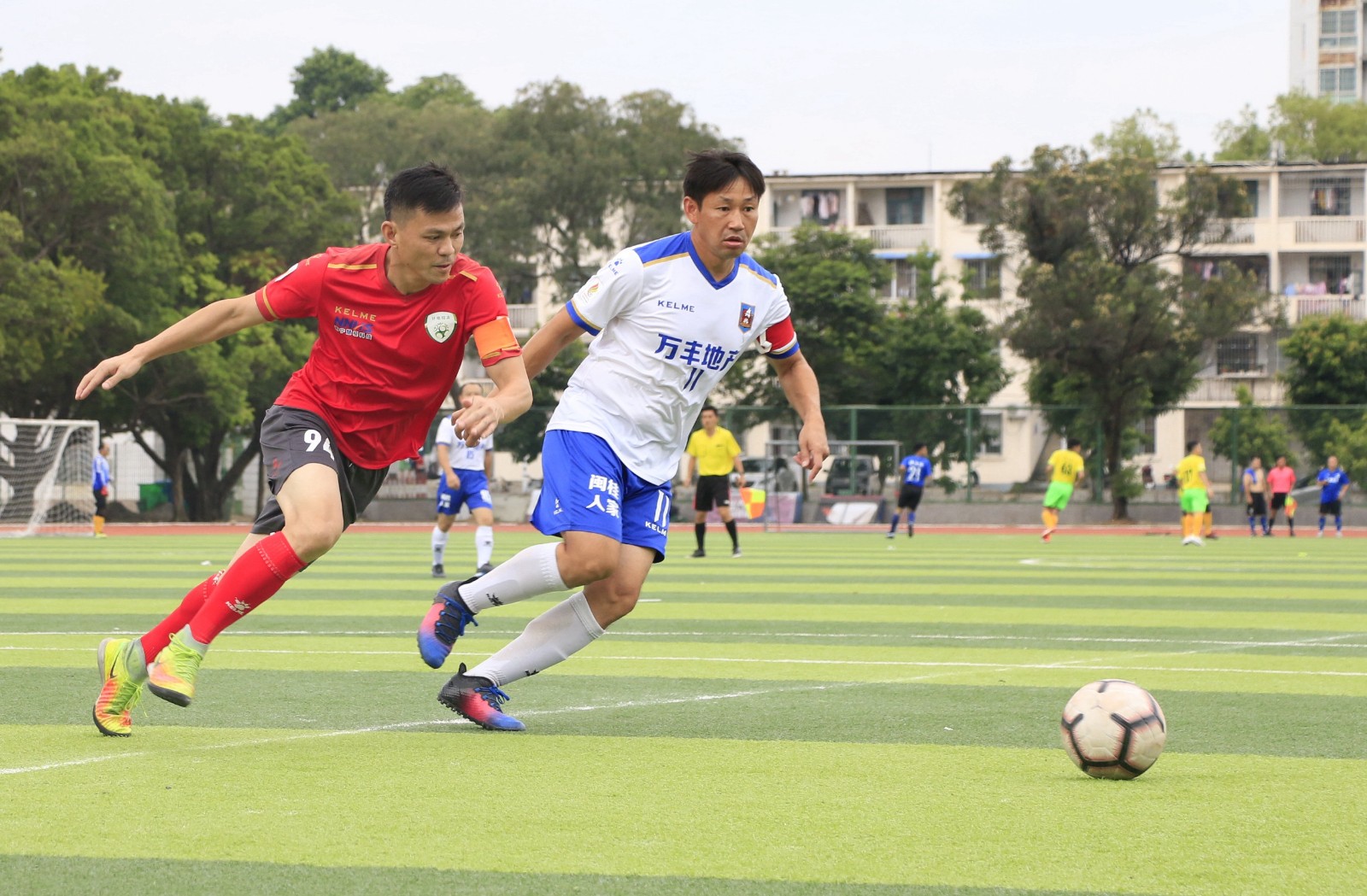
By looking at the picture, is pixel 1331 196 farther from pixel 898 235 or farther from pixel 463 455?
pixel 463 455

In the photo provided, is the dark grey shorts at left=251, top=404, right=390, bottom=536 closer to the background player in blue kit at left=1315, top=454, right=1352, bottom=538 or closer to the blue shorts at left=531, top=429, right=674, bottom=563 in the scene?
the blue shorts at left=531, top=429, right=674, bottom=563

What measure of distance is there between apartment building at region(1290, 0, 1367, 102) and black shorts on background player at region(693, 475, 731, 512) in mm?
81295

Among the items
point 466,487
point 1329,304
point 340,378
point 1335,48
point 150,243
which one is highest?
point 1335,48

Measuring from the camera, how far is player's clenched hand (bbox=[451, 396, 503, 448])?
5121 millimetres

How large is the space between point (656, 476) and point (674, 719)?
1.04 meters

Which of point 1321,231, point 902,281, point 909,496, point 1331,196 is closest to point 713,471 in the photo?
point 909,496

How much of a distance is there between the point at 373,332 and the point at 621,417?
0.97m

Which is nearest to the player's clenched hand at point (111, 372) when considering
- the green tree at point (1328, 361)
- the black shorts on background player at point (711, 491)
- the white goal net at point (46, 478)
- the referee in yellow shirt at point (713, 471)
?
the referee in yellow shirt at point (713, 471)

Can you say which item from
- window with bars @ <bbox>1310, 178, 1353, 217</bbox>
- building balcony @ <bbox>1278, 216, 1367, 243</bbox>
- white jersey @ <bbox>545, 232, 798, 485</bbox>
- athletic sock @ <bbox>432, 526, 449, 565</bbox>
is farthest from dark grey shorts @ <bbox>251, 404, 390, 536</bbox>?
window with bars @ <bbox>1310, 178, 1353, 217</bbox>

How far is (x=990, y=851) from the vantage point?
13.3 ft

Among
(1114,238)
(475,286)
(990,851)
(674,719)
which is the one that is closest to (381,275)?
(475,286)

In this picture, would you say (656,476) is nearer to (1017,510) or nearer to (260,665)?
(260,665)

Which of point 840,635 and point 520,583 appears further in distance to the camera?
point 840,635

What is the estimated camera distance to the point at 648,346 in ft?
20.4
